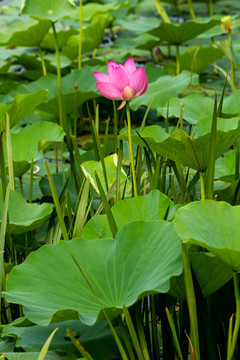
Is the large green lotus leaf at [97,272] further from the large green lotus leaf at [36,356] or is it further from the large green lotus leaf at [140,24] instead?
the large green lotus leaf at [140,24]

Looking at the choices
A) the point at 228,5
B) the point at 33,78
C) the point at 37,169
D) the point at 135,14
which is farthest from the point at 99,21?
the point at 228,5

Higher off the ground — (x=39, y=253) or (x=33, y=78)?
(x=39, y=253)

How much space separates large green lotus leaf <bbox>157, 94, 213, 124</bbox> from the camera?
56.1 inches

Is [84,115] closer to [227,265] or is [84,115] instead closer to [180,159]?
[180,159]

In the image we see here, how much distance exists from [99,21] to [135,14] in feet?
5.35

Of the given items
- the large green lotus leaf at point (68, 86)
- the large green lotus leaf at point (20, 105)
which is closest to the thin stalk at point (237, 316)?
the large green lotus leaf at point (20, 105)

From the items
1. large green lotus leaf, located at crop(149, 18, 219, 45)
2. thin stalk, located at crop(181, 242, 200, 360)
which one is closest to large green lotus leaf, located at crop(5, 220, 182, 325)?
thin stalk, located at crop(181, 242, 200, 360)

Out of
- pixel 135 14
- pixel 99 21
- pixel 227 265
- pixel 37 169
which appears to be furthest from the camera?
pixel 135 14

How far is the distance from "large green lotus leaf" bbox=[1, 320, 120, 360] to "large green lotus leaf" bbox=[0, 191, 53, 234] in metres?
0.24

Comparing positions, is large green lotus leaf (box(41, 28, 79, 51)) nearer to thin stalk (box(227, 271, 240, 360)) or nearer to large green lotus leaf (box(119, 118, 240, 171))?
large green lotus leaf (box(119, 118, 240, 171))

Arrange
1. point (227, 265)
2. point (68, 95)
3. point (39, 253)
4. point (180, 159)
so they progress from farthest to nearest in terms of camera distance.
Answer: point (68, 95)
point (180, 159)
point (39, 253)
point (227, 265)

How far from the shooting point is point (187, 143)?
978mm

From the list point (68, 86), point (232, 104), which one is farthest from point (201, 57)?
point (232, 104)

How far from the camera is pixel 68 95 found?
2068mm
